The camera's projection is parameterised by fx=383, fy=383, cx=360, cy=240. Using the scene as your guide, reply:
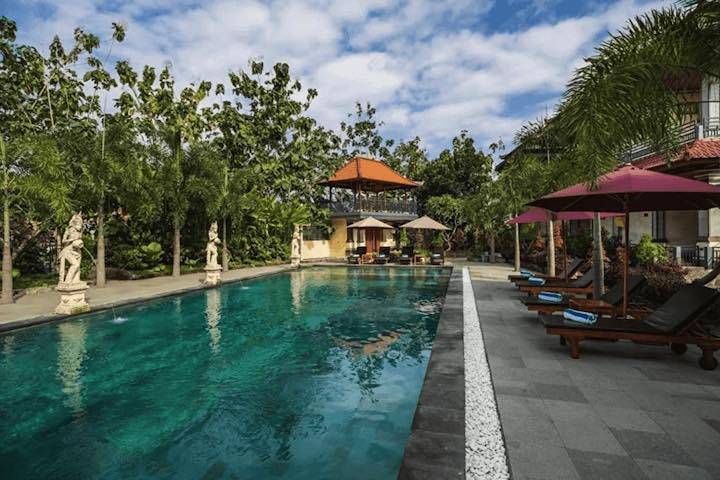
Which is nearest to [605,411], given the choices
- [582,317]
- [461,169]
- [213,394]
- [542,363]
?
[542,363]

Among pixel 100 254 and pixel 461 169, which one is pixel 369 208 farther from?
pixel 100 254

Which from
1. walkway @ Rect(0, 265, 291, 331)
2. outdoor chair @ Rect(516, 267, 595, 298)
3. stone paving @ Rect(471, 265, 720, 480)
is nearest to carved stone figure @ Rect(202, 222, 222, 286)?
walkway @ Rect(0, 265, 291, 331)

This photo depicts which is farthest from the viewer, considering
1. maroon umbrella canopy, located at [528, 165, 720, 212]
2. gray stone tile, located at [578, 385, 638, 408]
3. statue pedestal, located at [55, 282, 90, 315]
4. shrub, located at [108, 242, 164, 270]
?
shrub, located at [108, 242, 164, 270]

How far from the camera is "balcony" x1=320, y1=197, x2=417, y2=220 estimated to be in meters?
28.0

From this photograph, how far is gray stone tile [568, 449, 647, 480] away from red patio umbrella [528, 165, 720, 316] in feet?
12.1

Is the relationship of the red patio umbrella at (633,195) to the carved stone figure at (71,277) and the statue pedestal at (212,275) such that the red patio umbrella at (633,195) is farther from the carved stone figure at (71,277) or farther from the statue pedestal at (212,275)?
the statue pedestal at (212,275)

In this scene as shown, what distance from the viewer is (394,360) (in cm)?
641

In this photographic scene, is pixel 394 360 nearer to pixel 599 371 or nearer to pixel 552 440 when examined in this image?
pixel 599 371

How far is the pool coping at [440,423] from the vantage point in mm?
2766

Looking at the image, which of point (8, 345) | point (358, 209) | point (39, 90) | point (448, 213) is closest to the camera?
point (8, 345)

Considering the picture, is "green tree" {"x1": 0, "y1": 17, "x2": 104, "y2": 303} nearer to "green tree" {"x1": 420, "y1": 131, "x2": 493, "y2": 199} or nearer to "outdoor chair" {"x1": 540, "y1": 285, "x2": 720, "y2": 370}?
"outdoor chair" {"x1": 540, "y1": 285, "x2": 720, "y2": 370}

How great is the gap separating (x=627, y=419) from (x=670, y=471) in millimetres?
825

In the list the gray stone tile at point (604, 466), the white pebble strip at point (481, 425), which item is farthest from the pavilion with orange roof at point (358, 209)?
the gray stone tile at point (604, 466)

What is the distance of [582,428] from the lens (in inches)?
131
